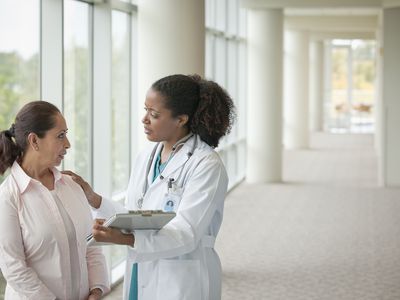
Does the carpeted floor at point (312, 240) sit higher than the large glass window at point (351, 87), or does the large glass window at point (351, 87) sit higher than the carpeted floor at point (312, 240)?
the large glass window at point (351, 87)

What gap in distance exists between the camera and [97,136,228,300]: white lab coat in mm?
3264

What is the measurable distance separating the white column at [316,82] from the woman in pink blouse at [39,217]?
2774 centimetres

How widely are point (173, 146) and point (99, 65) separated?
170 inches

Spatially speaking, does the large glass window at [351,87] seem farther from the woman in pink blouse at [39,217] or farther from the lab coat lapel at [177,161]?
the woman in pink blouse at [39,217]

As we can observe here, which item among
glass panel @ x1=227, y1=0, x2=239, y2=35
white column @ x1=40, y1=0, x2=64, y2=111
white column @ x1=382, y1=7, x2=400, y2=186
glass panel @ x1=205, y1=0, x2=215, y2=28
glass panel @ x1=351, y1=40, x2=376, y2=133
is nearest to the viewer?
white column @ x1=40, y1=0, x2=64, y2=111

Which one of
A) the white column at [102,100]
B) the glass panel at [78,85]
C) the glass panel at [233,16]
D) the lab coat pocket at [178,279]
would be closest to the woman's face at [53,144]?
the lab coat pocket at [178,279]

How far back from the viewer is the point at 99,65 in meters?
7.72

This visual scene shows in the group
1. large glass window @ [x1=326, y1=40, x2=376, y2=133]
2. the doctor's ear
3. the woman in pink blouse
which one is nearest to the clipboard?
the woman in pink blouse

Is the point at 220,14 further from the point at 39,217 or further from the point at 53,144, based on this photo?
the point at 39,217

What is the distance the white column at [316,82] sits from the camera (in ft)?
100

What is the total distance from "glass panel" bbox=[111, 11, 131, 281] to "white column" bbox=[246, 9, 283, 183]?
276 inches

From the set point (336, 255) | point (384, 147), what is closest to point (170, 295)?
point (336, 255)

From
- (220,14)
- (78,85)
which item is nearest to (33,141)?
(78,85)

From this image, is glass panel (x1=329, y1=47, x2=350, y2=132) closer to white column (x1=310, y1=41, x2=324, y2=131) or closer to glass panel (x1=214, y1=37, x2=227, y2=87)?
white column (x1=310, y1=41, x2=324, y2=131)
